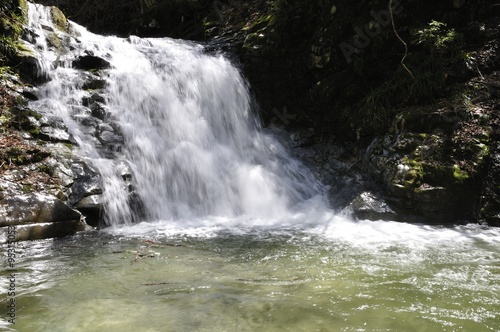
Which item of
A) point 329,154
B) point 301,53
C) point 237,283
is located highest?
point 301,53

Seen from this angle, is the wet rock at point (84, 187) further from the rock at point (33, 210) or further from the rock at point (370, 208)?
the rock at point (370, 208)

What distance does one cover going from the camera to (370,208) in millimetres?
5973

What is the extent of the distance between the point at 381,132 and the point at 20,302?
249 inches

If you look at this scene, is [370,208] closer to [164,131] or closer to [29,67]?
[164,131]

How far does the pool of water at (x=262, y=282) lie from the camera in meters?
2.42

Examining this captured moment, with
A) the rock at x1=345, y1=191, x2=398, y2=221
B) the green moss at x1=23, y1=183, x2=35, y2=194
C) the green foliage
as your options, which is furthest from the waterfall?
the green foliage

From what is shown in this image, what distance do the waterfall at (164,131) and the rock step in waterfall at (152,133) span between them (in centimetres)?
2

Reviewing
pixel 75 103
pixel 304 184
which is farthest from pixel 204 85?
pixel 304 184

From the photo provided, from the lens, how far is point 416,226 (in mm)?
5457

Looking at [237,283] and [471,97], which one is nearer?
[237,283]

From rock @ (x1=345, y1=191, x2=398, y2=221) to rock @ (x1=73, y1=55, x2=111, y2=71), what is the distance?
6.39 meters

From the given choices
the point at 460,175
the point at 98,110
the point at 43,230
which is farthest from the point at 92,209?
the point at 460,175

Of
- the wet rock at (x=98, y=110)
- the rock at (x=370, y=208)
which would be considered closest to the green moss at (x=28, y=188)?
the wet rock at (x=98, y=110)

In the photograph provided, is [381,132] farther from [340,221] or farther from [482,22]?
[482,22]
